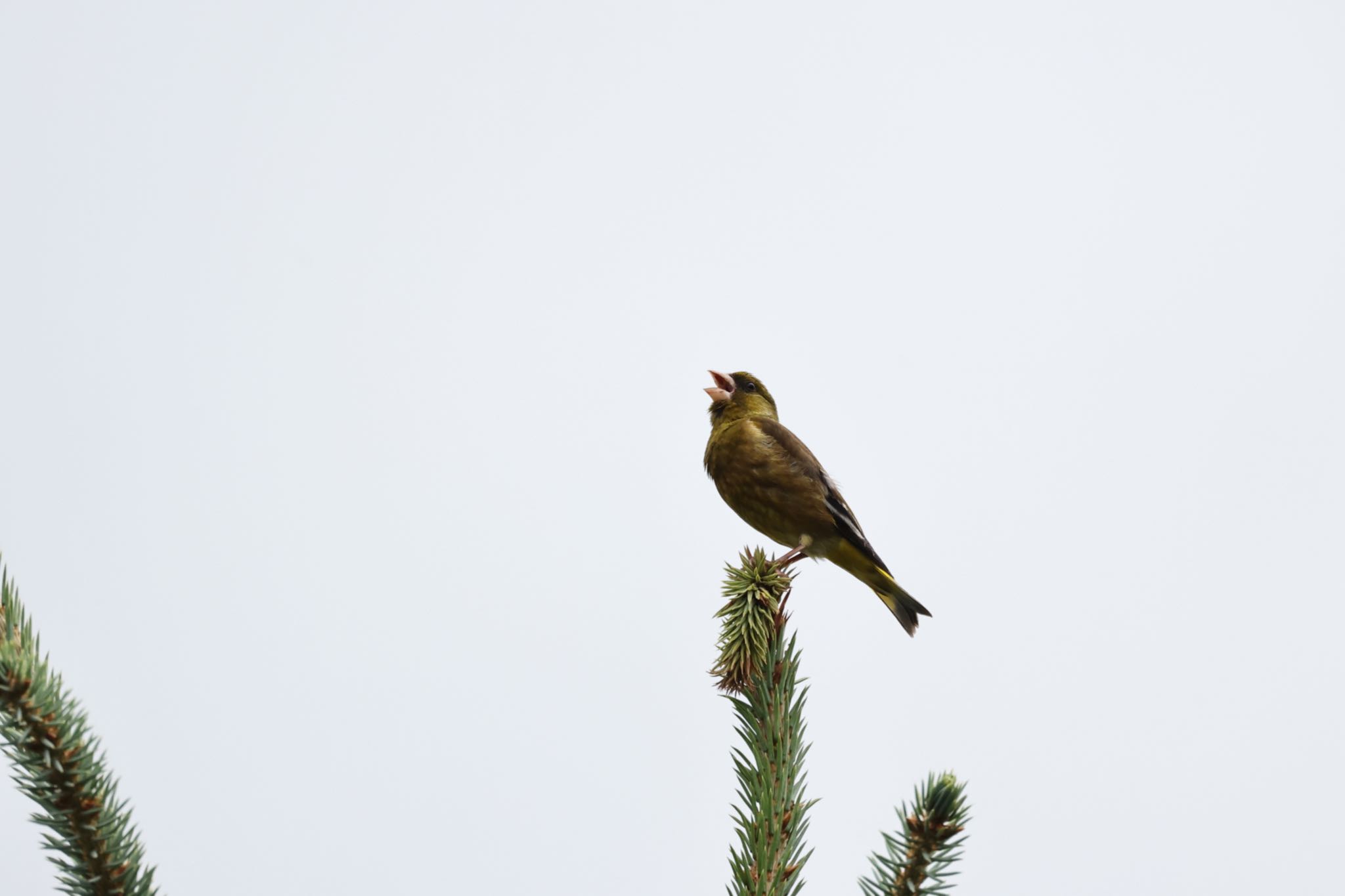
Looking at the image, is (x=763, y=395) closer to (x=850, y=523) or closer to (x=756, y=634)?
(x=850, y=523)

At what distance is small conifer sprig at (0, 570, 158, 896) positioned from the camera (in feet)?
6.66

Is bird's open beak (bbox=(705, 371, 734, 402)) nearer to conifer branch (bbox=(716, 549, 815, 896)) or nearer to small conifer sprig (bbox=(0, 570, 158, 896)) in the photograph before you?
conifer branch (bbox=(716, 549, 815, 896))

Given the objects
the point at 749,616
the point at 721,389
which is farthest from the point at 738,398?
the point at 749,616

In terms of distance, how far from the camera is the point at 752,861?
109 inches

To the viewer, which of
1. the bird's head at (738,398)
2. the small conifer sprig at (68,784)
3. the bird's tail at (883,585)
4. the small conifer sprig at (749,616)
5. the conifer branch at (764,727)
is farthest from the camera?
the bird's head at (738,398)

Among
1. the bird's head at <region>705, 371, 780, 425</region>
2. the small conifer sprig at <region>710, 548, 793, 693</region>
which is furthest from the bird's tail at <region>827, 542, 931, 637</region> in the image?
the small conifer sprig at <region>710, 548, 793, 693</region>

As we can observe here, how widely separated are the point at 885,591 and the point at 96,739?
6600 millimetres

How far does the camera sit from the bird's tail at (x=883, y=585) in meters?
7.77

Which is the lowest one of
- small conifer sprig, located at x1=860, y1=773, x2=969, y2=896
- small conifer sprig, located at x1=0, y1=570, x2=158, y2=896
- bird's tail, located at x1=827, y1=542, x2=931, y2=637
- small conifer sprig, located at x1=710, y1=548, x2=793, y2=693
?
small conifer sprig, located at x1=0, y1=570, x2=158, y2=896

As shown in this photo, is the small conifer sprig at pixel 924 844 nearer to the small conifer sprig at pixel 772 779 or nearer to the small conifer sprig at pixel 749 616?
the small conifer sprig at pixel 772 779

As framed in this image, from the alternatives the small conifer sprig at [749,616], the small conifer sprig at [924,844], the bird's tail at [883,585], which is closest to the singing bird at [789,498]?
the bird's tail at [883,585]

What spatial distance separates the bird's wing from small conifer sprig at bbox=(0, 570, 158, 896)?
5.64 meters

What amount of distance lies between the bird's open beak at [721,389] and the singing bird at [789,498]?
22 centimetres

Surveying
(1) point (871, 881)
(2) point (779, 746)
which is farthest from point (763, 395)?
(1) point (871, 881)
